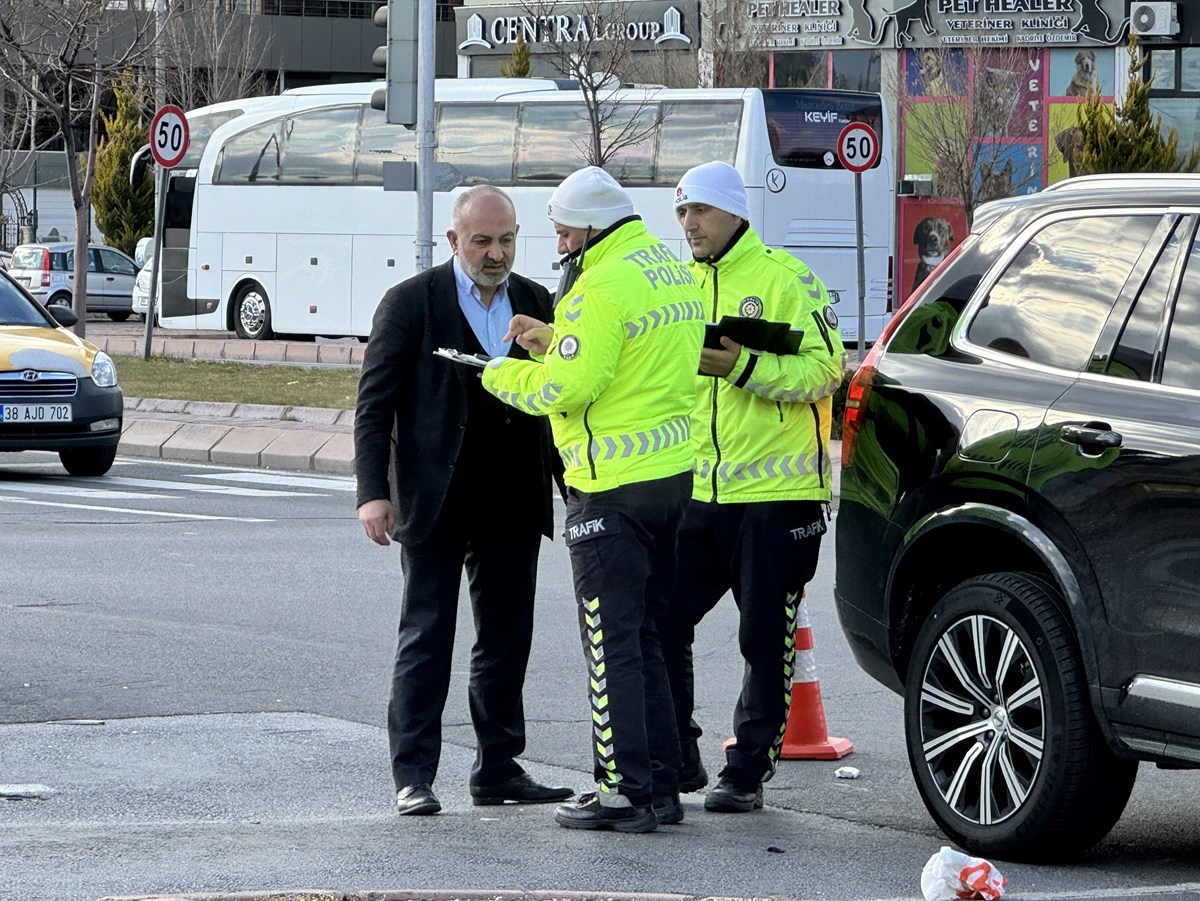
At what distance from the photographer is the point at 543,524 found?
5914mm

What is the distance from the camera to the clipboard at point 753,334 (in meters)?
5.77

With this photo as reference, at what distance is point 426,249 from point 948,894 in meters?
16.3

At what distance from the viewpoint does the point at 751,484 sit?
590 cm

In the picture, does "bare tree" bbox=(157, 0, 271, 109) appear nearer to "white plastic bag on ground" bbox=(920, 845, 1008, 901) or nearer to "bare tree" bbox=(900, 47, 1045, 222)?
"bare tree" bbox=(900, 47, 1045, 222)

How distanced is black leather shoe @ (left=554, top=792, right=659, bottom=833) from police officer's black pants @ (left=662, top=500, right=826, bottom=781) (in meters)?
0.50

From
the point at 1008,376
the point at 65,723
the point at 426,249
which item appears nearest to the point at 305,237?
the point at 426,249

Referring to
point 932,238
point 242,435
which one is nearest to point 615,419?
point 242,435

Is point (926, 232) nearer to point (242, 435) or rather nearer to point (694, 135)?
point (694, 135)

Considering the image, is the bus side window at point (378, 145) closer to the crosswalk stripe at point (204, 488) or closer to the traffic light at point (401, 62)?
the traffic light at point (401, 62)

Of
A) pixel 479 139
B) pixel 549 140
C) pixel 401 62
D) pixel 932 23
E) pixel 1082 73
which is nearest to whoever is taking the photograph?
pixel 401 62

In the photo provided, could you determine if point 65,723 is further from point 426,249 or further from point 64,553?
point 426,249

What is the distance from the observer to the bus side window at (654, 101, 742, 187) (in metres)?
28.4

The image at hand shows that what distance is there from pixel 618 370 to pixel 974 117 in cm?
3512

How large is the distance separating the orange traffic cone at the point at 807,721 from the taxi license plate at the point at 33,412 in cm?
961
